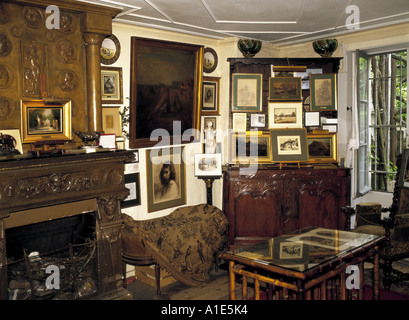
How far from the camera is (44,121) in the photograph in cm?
362

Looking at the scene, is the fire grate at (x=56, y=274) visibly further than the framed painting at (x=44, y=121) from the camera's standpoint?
No

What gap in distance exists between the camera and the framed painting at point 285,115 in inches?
211

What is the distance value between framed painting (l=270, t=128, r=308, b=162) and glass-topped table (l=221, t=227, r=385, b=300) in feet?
5.21

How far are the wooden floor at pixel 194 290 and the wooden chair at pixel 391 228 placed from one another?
0.27 meters

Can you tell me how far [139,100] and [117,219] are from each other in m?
1.48

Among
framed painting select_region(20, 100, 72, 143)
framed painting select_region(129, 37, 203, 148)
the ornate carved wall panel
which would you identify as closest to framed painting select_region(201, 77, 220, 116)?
framed painting select_region(129, 37, 203, 148)

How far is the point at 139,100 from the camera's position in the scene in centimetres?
459

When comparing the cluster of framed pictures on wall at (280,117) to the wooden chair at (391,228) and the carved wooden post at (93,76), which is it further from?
the carved wooden post at (93,76)

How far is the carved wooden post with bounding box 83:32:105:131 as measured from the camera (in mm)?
3846

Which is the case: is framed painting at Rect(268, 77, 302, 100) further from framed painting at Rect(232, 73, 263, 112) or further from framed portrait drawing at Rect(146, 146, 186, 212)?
framed portrait drawing at Rect(146, 146, 186, 212)

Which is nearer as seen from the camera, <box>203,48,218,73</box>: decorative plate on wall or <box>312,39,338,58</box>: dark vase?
<box>312,39,338,58</box>: dark vase

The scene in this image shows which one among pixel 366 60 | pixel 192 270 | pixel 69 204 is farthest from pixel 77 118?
pixel 366 60

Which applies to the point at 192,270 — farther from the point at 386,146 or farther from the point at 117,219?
the point at 386,146

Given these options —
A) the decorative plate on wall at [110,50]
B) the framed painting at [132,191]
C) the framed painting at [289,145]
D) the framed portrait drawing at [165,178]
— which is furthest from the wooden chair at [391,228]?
the decorative plate on wall at [110,50]
